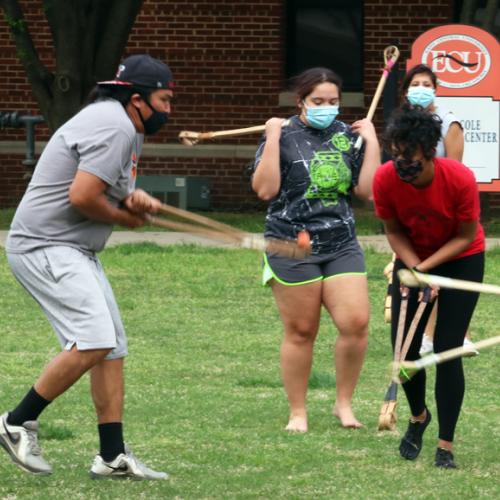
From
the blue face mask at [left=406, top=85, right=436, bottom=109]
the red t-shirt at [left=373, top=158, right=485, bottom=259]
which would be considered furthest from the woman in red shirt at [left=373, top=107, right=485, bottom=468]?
the blue face mask at [left=406, top=85, right=436, bottom=109]

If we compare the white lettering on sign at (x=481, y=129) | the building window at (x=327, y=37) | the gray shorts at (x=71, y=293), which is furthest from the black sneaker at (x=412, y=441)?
the building window at (x=327, y=37)

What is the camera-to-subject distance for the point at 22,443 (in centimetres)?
664

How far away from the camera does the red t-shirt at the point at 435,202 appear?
6.91 meters

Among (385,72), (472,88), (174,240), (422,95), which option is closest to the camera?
(422,95)

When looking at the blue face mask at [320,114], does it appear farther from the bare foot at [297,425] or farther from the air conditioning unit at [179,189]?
the air conditioning unit at [179,189]

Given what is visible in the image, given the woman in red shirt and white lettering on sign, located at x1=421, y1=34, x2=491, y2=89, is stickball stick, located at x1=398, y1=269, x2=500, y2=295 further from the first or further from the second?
white lettering on sign, located at x1=421, y1=34, x2=491, y2=89

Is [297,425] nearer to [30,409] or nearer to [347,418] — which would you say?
[347,418]

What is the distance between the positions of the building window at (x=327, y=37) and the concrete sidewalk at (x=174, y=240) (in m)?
3.85

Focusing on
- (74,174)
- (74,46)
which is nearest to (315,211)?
(74,174)

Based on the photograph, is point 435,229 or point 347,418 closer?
point 435,229

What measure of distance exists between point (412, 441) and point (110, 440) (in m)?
1.47

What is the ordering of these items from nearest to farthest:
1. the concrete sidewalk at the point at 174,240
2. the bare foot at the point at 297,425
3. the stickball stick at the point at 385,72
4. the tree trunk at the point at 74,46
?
the bare foot at the point at 297,425, the stickball stick at the point at 385,72, the concrete sidewalk at the point at 174,240, the tree trunk at the point at 74,46

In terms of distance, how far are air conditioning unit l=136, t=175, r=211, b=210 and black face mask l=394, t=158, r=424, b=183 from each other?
11837mm

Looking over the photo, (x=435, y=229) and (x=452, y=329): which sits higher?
(x=435, y=229)
